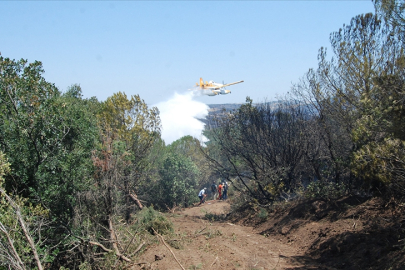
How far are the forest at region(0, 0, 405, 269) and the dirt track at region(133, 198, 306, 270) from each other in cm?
94

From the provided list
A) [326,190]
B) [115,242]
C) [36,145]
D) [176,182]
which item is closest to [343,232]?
[326,190]

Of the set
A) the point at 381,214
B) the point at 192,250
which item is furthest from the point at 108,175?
the point at 381,214

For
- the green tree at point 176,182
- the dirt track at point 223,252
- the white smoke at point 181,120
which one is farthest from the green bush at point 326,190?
the white smoke at point 181,120

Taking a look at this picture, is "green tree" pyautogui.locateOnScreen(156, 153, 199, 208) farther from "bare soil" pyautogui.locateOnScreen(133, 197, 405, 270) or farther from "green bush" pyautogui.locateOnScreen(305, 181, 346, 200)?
"green bush" pyautogui.locateOnScreen(305, 181, 346, 200)

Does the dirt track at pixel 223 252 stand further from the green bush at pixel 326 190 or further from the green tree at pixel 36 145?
the green tree at pixel 36 145

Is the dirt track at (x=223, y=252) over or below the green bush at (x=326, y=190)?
below

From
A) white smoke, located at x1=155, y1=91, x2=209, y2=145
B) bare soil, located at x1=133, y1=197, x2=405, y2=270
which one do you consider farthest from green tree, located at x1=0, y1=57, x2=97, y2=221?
white smoke, located at x1=155, y1=91, x2=209, y2=145

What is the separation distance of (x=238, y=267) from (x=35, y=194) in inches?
260

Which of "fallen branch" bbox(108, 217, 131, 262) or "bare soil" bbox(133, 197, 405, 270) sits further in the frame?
"fallen branch" bbox(108, 217, 131, 262)

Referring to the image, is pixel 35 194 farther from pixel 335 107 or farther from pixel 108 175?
pixel 335 107

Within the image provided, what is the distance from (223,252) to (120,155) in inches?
169

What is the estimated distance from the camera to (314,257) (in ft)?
35.8

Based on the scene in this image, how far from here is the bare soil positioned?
9352 mm

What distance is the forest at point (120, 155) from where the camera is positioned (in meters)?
8.84
